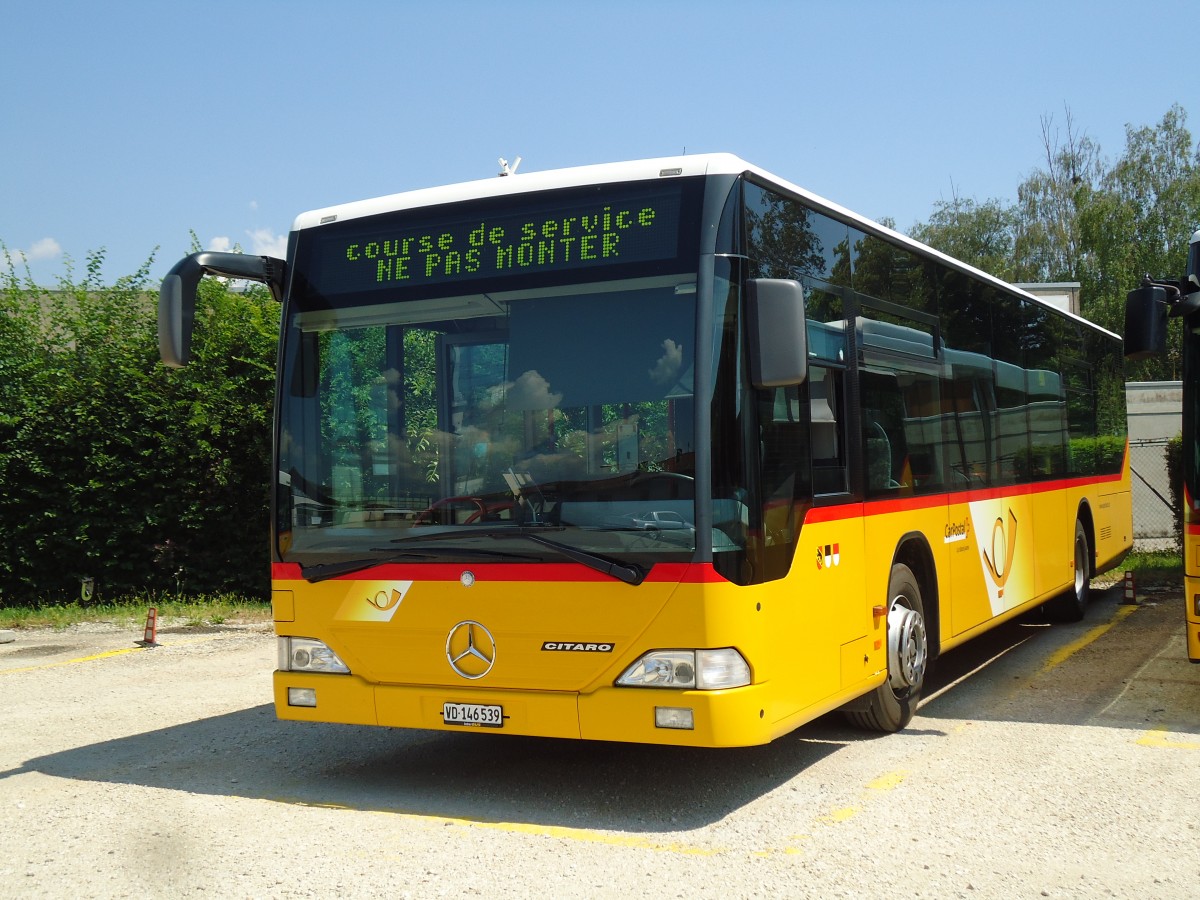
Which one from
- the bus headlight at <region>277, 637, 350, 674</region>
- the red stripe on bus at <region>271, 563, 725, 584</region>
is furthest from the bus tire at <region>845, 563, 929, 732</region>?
the bus headlight at <region>277, 637, 350, 674</region>

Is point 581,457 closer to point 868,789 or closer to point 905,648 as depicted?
point 868,789

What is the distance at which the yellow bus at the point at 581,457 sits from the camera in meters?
5.71

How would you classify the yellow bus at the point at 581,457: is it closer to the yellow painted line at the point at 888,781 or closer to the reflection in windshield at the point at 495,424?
the reflection in windshield at the point at 495,424

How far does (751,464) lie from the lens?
5762 mm

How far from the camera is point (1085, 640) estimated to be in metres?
11.8

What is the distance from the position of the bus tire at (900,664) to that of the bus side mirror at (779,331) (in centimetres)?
235

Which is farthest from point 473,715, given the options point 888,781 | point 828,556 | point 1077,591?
point 1077,591

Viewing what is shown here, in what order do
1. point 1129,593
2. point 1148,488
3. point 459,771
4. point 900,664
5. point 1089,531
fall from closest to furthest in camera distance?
point 459,771 → point 900,664 → point 1089,531 → point 1129,593 → point 1148,488

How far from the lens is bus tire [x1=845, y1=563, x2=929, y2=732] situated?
7551 mm

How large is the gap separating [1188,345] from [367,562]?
5513 mm

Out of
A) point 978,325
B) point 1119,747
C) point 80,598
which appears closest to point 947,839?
point 1119,747

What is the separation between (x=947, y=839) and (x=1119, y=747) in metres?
2.30

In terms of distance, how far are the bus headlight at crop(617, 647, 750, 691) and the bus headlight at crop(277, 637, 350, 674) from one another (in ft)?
5.51

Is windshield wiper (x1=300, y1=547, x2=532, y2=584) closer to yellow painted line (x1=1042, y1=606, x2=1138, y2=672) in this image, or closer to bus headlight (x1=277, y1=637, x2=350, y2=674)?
bus headlight (x1=277, y1=637, x2=350, y2=674)
